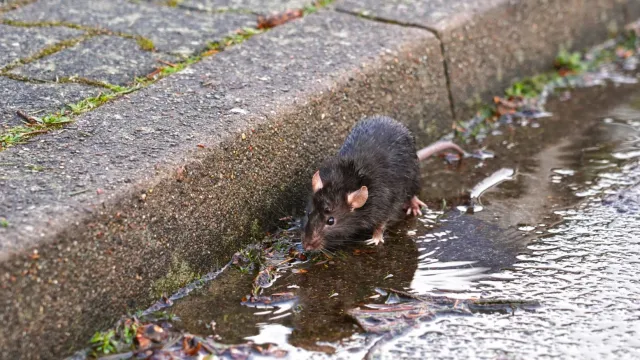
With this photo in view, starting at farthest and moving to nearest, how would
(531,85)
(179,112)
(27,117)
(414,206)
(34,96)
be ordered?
(531,85) → (414,206) → (34,96) → (179,112) → (27,117)

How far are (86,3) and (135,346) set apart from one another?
2.81 m

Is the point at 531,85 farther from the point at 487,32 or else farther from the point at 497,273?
the point at 497,273

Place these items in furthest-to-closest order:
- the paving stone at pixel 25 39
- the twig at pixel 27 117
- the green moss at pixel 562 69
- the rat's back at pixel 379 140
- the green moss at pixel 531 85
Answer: the green moss at pixel 531 85 < the green moss at pixel 562 69 < the paving stone at pixel 25 39 < the rat's back at pixel 379 140 < the twig at pixel 27 117

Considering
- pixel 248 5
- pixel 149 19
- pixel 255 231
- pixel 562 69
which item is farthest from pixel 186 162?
pixel 562 69

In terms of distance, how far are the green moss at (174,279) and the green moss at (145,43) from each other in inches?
61.6

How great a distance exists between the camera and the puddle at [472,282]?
336 cm

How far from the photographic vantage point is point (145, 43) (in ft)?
16.2

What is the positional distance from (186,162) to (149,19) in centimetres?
185

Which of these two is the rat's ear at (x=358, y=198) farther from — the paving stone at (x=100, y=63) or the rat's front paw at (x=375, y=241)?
the paving stone at (x=100, y=63)

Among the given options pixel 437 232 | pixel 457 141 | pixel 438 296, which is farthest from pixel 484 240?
pixel 457 141

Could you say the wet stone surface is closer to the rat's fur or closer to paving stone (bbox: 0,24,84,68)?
the rat's fur

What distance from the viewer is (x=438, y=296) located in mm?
3691

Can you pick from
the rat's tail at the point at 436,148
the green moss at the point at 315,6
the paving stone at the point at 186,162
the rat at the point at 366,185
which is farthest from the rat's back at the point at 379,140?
the green moss at the point at 315,6

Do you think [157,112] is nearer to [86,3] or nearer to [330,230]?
[330,230]
